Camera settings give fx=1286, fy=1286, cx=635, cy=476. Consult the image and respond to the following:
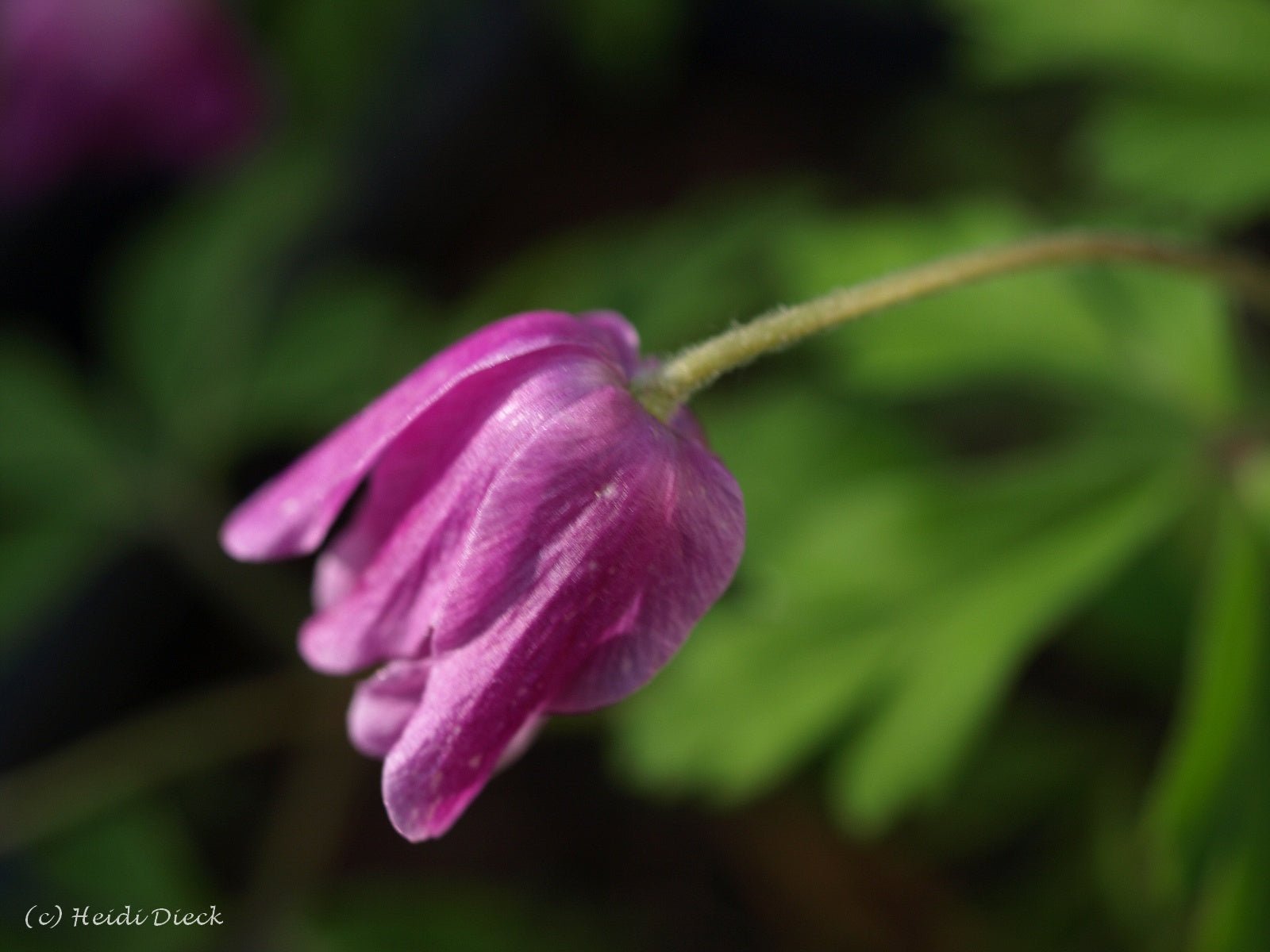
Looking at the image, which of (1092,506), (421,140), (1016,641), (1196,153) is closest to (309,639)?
(1016,641)

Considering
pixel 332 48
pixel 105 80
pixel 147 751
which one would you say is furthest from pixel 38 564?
pixel 332 48

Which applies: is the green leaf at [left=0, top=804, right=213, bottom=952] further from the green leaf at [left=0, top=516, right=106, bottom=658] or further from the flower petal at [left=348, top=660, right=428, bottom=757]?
the flower petal at [left=348, top=660, right=428, bottom=757]

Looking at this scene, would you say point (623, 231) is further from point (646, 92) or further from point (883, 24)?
point (883, 24)

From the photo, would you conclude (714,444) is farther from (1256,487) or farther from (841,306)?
(841,306)


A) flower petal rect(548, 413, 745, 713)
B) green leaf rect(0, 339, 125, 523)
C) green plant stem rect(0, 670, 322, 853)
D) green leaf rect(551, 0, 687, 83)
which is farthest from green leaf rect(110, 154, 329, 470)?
flower petal rect(548, 413, 745, 713)

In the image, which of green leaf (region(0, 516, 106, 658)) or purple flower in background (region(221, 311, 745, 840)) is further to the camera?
green leaf (region(0, 516, 106, 658))

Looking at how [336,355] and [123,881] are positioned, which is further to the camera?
[336,355]

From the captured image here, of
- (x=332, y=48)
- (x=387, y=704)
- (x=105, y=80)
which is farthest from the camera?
(x=332, y=48)

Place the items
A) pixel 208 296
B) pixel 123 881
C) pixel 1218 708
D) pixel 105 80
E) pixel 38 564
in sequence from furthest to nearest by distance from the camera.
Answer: pixel 105 80, pixel 208 296, pixel 38 564, pixel 123 881, pixel 1218 708
